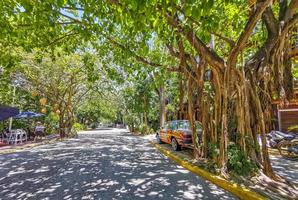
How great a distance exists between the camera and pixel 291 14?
5.87 meters

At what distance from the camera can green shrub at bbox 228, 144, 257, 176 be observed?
6258 mm

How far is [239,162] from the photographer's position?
6.38m

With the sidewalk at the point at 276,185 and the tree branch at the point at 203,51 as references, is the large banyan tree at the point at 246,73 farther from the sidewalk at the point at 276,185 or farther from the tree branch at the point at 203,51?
the sidewalk at the point at 276,185

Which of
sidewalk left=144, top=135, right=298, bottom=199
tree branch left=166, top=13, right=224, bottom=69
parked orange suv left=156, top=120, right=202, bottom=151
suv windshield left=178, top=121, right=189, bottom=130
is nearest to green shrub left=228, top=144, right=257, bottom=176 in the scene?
sidewalk left=144, top=135, right=298, bottom=199

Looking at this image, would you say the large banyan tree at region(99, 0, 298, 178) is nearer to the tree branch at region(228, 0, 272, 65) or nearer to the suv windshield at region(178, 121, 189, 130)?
the tree branch at region(228, 0, 272, 65)

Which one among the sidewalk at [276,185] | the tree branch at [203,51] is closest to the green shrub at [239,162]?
the sidewalk at [276,185]

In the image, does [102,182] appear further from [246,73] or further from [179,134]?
[179,134]

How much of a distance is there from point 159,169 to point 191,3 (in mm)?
5411

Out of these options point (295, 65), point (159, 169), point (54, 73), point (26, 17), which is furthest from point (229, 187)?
point (54, 73)

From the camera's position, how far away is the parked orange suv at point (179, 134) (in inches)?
433

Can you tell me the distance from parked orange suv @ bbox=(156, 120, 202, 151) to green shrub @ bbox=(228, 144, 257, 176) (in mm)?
3402

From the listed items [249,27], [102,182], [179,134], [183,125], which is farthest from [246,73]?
[183,125]

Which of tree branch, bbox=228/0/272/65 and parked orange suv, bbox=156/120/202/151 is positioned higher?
tree branch, bbox=228/0/272/65

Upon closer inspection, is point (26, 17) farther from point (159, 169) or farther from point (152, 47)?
point (152, 47)
